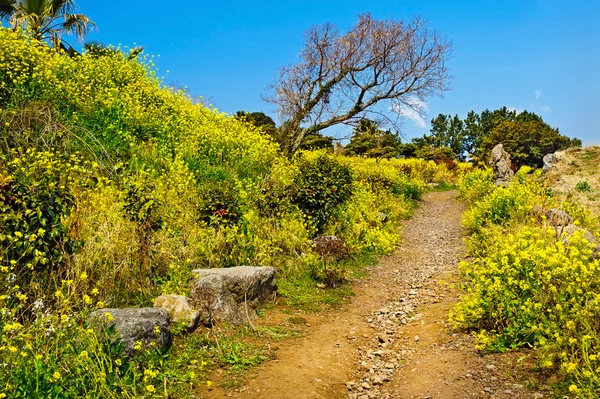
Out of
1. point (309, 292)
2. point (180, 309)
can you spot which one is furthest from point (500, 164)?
point (180, 309)

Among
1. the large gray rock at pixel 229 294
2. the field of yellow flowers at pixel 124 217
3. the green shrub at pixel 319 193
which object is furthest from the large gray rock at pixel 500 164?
the large gray rock at pixel 229 294

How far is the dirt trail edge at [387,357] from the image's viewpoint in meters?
3.97

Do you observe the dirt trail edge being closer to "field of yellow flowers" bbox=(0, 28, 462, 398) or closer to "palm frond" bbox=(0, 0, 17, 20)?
"field of yellow flowers" bbox=(0, 28, 462, 398)

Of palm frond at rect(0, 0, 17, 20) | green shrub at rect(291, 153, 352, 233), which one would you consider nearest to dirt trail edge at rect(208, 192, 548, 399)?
green shrub at rect(291, 153, 352, 233)

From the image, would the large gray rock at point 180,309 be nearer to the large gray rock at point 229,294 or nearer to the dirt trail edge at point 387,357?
the large gray rock at point 229,294

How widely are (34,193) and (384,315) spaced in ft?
15.5

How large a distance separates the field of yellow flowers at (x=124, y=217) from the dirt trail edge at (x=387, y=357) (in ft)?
1.80

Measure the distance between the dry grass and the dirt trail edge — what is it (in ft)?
24.7

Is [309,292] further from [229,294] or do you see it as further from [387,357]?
[387,357]

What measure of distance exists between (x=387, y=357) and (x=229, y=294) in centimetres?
203

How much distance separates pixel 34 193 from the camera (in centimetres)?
471

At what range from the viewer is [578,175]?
52.5 ft

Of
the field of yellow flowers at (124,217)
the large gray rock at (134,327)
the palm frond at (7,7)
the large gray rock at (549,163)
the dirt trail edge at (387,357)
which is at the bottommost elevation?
the dirt trail edge at (387,357)

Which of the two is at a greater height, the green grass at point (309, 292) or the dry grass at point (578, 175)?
the dry grass at point (578, 175)
